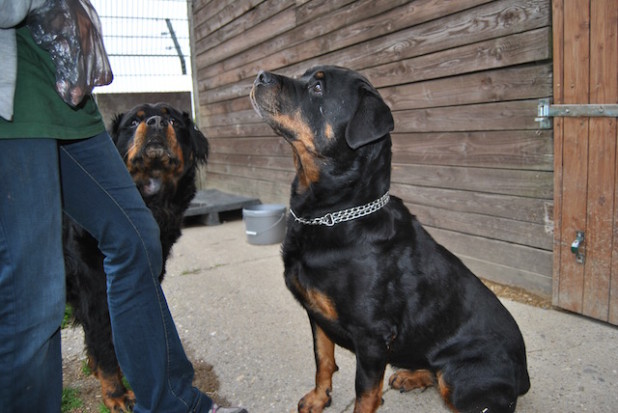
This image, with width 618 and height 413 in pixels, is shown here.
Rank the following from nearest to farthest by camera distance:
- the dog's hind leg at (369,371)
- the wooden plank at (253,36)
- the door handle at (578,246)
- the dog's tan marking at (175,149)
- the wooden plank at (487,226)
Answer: the dog's hind leg at (369,371), the dog's tan marking at (175,149), the door handle at (578,246), the wooden plank at (487,226), the wooden plank at (253,36)

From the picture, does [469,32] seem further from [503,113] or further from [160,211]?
[160,211]

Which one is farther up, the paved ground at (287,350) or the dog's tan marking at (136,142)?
the dog's tan marking at (136,142)

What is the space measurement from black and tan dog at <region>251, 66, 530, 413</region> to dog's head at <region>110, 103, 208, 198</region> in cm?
76

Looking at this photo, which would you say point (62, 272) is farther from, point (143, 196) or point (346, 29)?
point (346, 29)

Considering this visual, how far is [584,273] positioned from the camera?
10.1 ft

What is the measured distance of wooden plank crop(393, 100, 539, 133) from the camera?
332 centimetres

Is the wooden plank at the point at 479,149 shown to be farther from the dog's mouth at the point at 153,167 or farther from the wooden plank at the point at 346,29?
the dog's mouth at the point at 153,167

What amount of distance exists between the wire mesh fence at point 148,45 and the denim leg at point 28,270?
7.93m

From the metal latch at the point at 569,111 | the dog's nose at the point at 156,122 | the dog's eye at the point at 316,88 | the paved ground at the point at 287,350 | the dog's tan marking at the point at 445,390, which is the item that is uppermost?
the dog's eye at the point at 316,88

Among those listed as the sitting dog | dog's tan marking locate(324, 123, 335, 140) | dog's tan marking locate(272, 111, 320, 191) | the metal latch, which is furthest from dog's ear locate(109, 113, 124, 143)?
the metal latch

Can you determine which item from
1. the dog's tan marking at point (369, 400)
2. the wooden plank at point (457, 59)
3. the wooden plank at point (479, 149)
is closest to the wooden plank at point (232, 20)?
the wooden plank at point (457, 59)

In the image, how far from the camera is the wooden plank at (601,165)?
2705mm

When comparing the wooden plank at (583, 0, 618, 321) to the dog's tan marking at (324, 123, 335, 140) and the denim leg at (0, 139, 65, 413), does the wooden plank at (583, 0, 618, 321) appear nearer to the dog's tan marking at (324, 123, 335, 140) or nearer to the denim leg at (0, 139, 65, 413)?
the dog's tan marking at (324, 123, 335, 140)

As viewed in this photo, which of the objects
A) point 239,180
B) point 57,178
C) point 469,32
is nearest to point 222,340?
point 57,178
